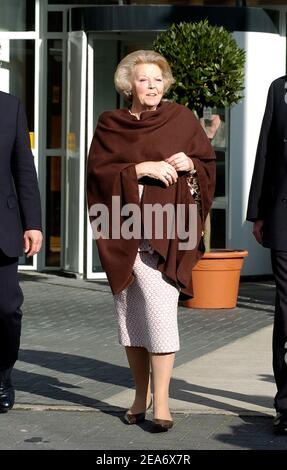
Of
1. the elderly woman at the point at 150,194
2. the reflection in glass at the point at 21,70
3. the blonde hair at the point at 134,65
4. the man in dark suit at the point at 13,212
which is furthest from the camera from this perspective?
the reflection in glass at the point at 21,70

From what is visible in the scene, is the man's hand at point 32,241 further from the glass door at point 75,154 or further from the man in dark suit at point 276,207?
the glass door at point 75,154

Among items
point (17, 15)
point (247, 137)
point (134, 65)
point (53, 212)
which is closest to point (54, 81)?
point (17, 15)

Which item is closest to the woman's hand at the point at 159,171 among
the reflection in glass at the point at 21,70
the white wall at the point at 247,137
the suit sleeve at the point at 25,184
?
the suit sleeve at the point at 25,184

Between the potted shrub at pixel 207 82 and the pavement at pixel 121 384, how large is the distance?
0.22 m

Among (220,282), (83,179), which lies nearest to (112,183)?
(220,282)

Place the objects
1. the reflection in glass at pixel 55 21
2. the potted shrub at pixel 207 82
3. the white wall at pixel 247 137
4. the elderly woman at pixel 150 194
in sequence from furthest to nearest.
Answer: the reflection in glass at pixel 55 21 → the white wall at pixel 247 137 → the potted shrub at pixel 207 82 → the elderly woman at pixel 150 194

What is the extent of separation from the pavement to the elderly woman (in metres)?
0.35

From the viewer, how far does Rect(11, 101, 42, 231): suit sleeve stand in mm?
6949

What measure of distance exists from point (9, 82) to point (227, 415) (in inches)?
338

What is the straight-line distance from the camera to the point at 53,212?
586 inches

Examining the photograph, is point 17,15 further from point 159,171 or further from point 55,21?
point 159,171

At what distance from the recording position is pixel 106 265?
6.61 metres

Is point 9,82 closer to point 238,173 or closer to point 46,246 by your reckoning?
point 46,246

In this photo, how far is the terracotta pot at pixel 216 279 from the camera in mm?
11617
